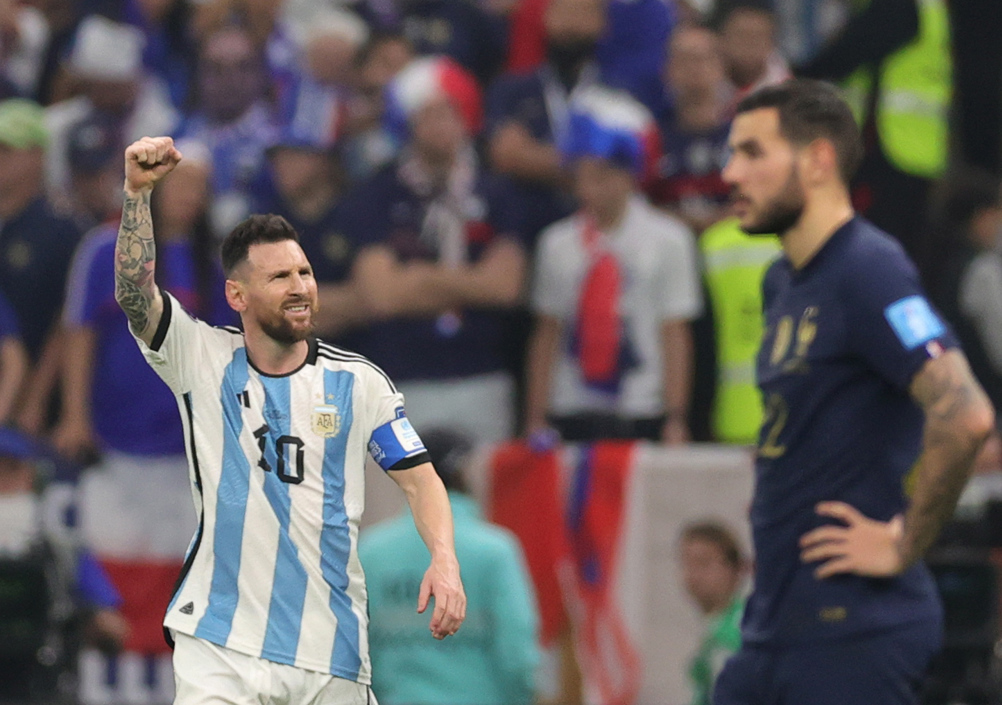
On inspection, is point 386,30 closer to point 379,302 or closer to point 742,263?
point 379,302

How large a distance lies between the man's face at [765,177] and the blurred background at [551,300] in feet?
9.72

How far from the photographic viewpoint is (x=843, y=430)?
17.7 ft

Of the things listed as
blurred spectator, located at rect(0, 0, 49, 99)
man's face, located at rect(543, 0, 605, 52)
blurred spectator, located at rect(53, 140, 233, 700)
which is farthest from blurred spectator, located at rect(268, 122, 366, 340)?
blurred spectator, located at rect(0, 0, 49, 99)

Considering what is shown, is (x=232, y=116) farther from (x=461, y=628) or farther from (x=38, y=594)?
(x=461, y=628)

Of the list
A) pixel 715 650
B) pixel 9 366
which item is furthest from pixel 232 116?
pixel 715 650

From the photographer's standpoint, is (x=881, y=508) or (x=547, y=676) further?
(x=547, y=676)

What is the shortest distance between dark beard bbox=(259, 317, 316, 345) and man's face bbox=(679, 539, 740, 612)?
13.0 feet

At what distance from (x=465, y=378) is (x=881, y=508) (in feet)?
14.4

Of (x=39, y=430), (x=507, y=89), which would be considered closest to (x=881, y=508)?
(x=507, y=89)

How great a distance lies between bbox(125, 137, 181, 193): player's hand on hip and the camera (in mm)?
4535

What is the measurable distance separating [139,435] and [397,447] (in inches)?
223

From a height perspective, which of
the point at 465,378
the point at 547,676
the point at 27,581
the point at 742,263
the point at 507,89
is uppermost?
the point at 507,89

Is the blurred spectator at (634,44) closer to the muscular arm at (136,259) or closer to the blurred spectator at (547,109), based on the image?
the blurred spectator at (547,109)

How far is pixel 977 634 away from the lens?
27.0 ft
